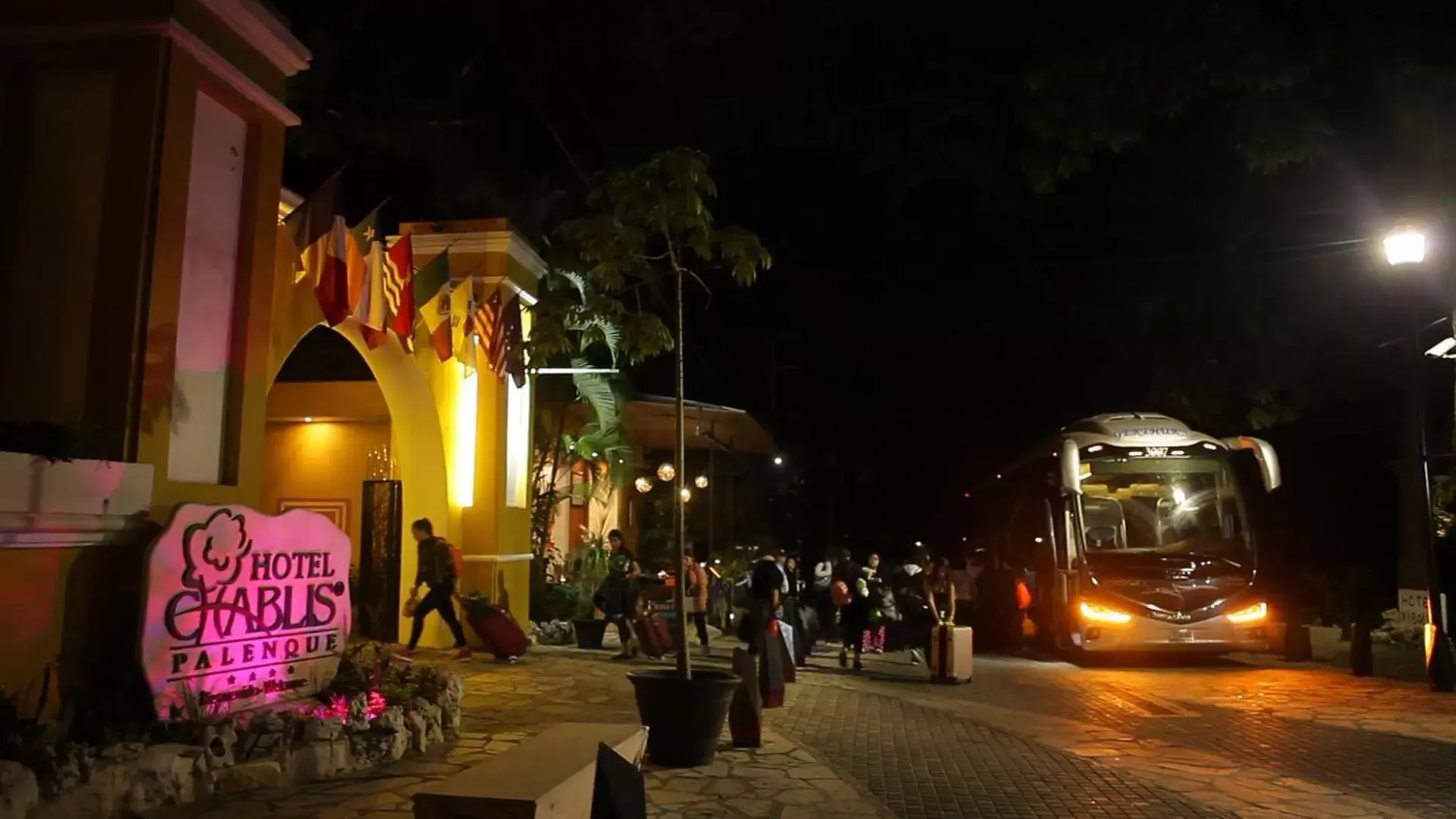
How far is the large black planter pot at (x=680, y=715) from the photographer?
7363 millimetres

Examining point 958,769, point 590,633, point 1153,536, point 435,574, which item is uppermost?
point 1153,536

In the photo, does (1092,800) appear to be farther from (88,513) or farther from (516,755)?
(88,513)

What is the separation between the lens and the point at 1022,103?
1325 centimetres

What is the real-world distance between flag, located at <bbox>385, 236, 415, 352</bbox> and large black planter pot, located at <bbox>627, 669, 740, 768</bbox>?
524 centimetres

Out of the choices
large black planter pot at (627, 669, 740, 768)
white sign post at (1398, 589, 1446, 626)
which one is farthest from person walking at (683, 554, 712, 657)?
white sign post at (1398, 589, 1446, 626)

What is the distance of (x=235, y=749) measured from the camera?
241 inches

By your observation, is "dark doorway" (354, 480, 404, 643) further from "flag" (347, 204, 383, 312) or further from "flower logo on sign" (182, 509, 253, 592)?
"flower logo on sign" (182, 509, 253, 592)

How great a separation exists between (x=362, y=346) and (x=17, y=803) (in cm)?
760

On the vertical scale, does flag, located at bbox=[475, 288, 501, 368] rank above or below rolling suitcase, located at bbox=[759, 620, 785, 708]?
above

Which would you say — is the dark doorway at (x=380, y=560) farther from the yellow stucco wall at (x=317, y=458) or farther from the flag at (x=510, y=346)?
the yellow stucco wall at (x=317, y=458)

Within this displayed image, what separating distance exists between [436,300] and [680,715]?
6751 mm

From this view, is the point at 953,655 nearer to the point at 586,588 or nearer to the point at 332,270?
the point at 586,588

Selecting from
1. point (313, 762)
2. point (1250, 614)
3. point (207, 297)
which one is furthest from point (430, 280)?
point (1250, 614)

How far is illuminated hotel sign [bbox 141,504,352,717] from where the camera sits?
6.27 metres
